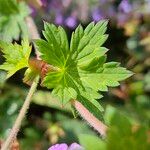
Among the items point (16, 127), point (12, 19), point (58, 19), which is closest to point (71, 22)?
point (58, 19)

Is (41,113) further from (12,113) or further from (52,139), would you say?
(12,113)

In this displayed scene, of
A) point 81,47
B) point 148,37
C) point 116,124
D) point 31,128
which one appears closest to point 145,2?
point 148,37

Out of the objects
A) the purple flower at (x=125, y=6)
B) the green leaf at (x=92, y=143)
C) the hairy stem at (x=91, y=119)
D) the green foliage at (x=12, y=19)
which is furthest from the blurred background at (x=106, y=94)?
the green leaf at (x=92, y=143)

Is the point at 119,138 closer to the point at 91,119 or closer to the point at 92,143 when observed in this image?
the point at 92,143

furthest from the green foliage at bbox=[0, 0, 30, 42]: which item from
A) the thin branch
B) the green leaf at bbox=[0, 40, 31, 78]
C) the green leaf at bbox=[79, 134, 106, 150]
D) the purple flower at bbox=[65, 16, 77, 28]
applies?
the green leaf at bbox=[79, 134, 106, 150]

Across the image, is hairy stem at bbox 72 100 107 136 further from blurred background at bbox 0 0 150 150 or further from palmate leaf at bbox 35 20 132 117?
blurred background at bbox 0 0 150 150

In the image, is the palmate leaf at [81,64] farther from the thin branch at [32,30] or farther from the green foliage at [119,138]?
the green foliage at [119,138]
